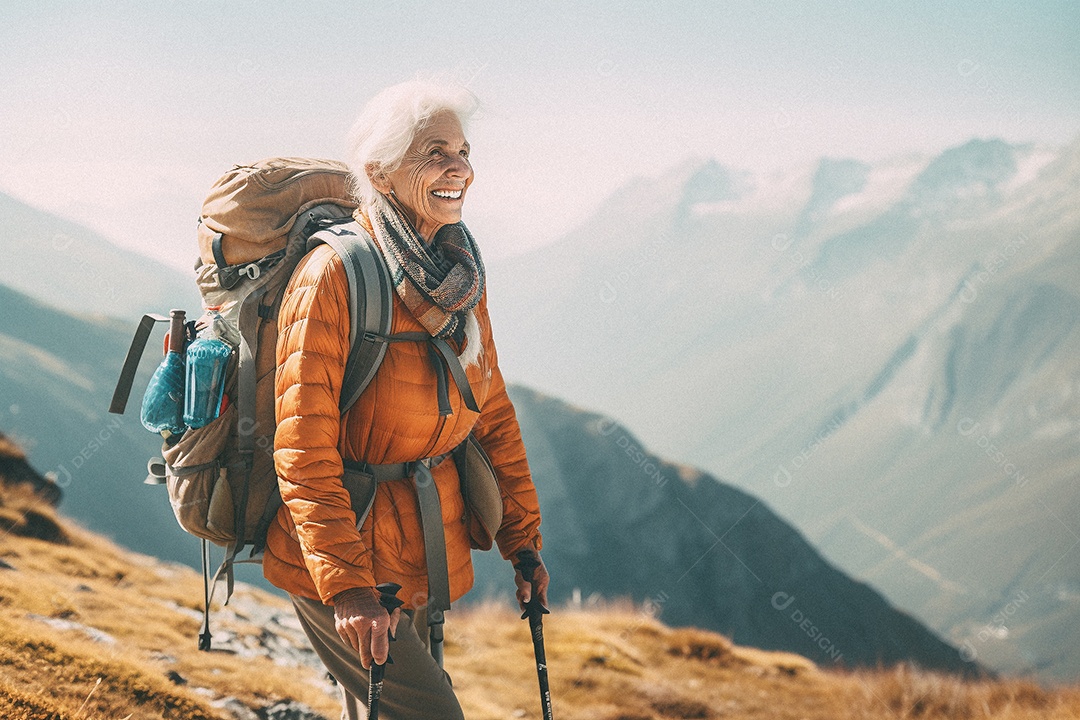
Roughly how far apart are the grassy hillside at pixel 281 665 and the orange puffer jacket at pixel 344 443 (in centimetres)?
172

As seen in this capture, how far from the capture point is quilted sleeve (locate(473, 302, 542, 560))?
2.95 meters

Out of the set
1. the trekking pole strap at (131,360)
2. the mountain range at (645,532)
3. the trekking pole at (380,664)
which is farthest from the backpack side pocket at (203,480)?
the mountain range at (645,532)

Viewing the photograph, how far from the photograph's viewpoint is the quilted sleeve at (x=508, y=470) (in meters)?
2.95

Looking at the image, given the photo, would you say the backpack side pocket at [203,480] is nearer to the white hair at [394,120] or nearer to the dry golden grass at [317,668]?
the white hair at [394,120]

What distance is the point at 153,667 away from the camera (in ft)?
13.7

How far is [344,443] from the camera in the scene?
8.05ft

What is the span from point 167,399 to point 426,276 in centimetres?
81

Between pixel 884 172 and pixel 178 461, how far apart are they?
180m

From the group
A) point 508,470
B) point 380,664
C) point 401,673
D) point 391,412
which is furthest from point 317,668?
point 391,412

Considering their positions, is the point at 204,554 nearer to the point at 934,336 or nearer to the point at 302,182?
the point at 302,182

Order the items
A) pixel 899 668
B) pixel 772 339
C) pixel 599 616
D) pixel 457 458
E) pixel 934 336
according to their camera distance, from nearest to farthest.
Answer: pixel 457 458
pixel 899 668
pixel 599 616
pixel 934 336
pixel 772 339

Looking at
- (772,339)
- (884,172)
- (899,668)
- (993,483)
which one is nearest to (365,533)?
(899,668)

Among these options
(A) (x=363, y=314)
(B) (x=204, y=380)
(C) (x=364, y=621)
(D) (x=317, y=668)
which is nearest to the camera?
(C) (x=364, y=621)

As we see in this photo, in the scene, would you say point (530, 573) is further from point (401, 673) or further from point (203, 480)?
point (203, 480)
